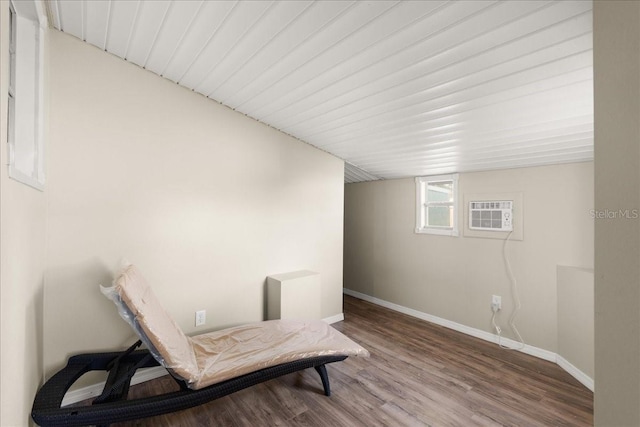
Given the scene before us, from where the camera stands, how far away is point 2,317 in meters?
1.01

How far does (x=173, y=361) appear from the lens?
1.57m

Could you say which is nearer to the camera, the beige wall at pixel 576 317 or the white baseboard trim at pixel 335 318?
the beige wall at pixel 576 317

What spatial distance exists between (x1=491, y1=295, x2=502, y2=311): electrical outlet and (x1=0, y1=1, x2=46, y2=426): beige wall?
371 cm

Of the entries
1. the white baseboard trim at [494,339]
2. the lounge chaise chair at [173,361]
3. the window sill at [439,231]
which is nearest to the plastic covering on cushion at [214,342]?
the lounge chaise chair at [173,361]

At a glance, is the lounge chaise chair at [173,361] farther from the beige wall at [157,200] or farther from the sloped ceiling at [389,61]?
the sloped ceiling at [389,61]

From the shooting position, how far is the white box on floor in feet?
9.07

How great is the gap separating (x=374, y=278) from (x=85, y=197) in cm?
368

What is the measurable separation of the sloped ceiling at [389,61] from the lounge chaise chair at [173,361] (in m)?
1.52

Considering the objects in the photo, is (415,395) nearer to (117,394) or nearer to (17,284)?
(117,394)

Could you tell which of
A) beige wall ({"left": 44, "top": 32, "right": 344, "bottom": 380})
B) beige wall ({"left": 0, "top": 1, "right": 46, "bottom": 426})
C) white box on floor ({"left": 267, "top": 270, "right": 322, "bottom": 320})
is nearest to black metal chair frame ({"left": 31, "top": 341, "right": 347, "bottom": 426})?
beige wall ({"left": 0, "top": 1, "right": 46, "bottom": 426})

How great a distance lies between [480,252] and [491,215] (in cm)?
45

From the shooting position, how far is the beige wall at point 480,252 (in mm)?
2633

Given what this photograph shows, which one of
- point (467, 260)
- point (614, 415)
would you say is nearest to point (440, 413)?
point (614, 415)

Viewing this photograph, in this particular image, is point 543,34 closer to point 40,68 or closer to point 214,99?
point 214,99
